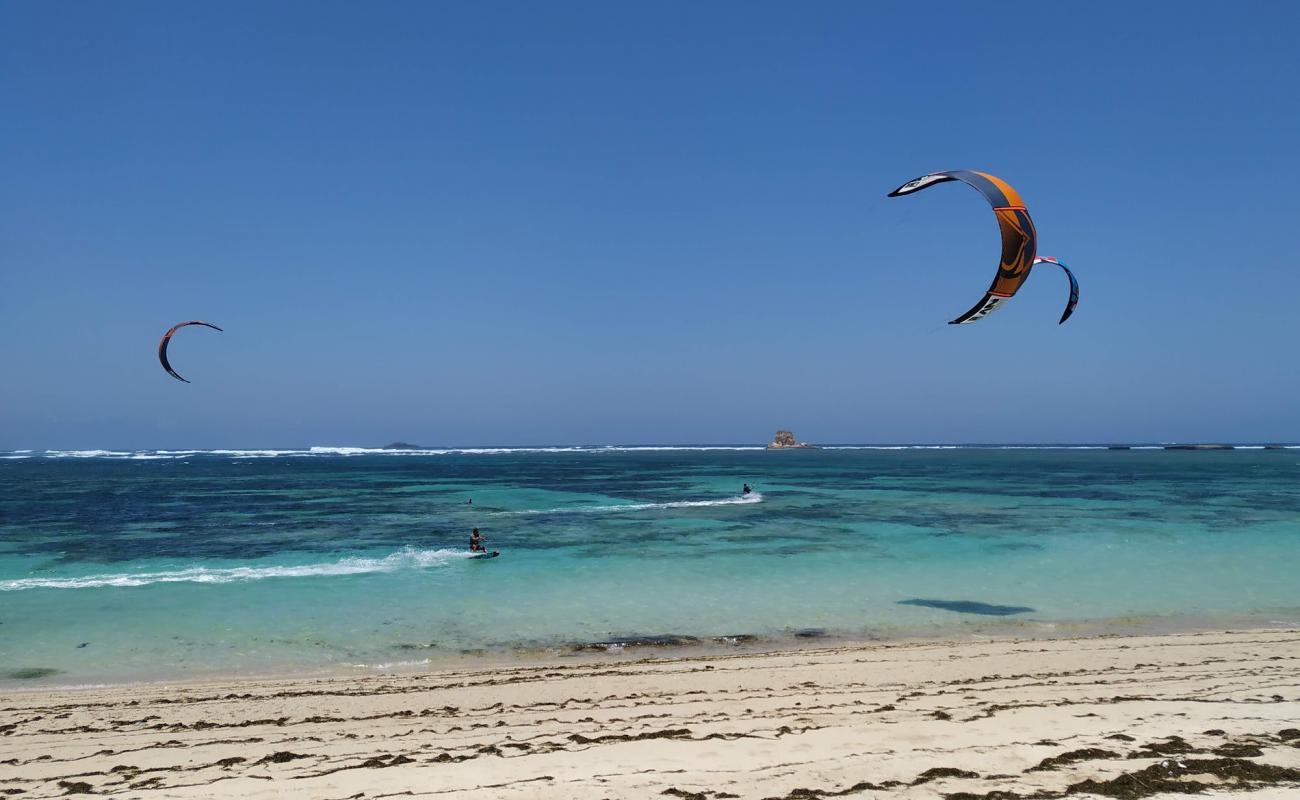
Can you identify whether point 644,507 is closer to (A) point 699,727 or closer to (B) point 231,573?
(B) point 231,573

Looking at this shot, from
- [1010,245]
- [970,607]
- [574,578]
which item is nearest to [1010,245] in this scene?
[1010,245]

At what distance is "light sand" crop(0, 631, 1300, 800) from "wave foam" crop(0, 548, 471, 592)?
811 centimetres

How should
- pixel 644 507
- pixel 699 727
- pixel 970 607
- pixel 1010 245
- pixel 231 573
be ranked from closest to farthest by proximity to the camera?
1. pixel 699 727
2. pixel 1010 245
3. pixel 970 607
4. pixel 231 573
5. pixel 644 507

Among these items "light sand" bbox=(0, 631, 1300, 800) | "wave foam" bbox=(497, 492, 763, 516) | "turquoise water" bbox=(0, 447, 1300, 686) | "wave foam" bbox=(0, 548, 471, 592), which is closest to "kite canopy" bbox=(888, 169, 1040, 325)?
"light sand" bbox=(0, 631, 1300, 800)

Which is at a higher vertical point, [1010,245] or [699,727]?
[1010,245]

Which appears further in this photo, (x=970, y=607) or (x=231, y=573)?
(x=231, y=573)

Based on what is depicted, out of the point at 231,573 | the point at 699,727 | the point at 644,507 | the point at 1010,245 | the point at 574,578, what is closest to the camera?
the point at 699,727

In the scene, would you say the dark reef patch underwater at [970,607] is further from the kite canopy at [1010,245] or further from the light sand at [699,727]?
the kite canopy at [1010,245]

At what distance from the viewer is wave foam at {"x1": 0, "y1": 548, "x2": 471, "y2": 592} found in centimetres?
1614

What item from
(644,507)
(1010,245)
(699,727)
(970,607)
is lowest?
(644,507)

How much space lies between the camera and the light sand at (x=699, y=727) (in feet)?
17.9

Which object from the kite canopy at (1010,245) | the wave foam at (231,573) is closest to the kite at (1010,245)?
the kite canopy at (1010,245)

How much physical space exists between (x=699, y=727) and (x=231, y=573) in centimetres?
1486

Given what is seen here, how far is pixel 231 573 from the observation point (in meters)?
17.3
